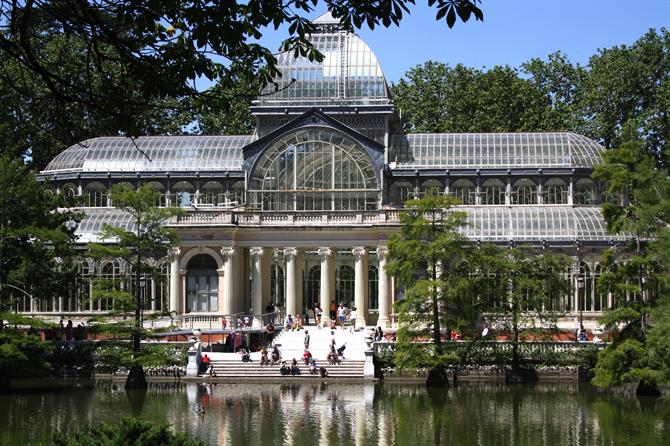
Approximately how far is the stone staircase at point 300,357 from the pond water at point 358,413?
2.45 meters

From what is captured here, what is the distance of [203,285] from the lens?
75.2 meters

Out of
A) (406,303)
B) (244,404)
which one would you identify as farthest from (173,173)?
(244,404)

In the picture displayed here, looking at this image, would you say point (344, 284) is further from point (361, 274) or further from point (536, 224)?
point (536, 224)

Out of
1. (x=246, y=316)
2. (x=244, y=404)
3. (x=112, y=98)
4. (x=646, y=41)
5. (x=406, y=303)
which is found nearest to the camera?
(x=112, y=98)

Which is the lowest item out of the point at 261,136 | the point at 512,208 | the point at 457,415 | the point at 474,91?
the point at 457,415

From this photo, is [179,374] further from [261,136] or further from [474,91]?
[474,91]

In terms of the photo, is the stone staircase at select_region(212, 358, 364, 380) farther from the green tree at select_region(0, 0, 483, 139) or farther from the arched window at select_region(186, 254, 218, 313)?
the green tree at select_region(0, 0, 483, 139)

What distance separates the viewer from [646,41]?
95.4 meters

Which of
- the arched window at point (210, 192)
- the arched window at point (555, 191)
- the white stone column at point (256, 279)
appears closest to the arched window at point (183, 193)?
Answer: the arched window at point (210, 192)

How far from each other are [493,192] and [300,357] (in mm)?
20816

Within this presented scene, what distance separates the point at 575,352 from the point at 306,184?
2325cm

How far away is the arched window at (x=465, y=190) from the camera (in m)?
79.5

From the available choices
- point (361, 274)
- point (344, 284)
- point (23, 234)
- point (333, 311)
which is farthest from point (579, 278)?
point (23, 234)

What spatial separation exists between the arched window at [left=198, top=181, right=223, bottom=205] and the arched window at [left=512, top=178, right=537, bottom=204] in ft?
63.4
